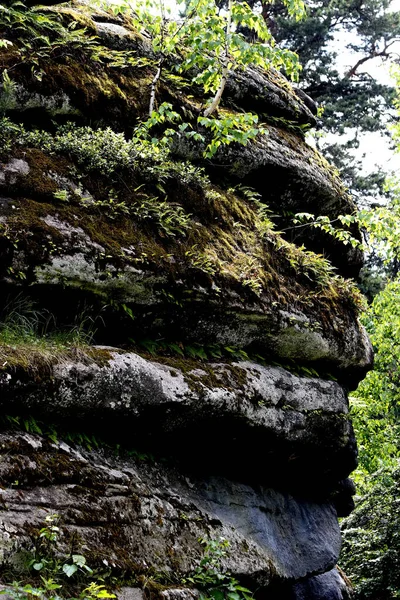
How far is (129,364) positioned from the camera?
262 inches

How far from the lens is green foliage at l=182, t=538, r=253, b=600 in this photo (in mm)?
6070

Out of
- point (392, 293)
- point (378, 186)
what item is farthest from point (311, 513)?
point (378, 186)

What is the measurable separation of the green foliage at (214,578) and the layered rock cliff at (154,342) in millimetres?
106

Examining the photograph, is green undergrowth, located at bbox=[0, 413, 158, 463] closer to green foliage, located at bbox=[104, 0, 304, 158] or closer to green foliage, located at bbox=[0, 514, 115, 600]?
green foliage, located at bbox=[0, 514, 115, 600]

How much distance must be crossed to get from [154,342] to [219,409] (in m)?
1.19

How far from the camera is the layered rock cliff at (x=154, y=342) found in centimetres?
590

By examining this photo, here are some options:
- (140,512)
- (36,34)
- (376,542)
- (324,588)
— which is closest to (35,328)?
(140,512)

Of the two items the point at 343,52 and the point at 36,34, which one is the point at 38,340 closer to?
the point at 36,34

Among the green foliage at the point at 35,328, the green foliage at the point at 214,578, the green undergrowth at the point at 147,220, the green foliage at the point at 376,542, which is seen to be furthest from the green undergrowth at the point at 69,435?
the green foliage at the point at 376,542

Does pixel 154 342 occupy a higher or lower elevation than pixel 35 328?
higher

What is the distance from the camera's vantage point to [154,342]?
7.47 metres

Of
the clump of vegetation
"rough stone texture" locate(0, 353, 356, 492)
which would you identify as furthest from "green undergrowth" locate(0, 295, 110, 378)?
"rough stone texture" locate(0, 353, 356, 492)

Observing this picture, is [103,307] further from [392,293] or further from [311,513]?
[392,293]

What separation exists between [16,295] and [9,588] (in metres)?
3.11
